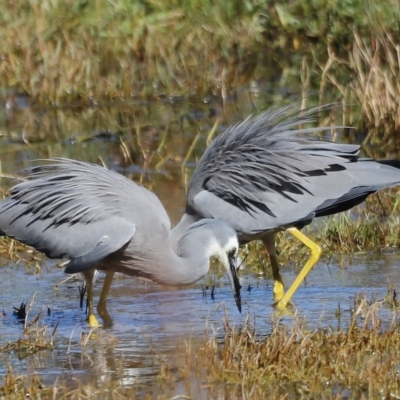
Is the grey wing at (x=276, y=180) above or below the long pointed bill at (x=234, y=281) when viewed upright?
above

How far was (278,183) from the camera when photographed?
250 inches

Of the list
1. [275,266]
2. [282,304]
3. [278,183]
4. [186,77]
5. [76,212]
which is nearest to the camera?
[76,212]

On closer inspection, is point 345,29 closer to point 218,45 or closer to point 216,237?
point 218,45

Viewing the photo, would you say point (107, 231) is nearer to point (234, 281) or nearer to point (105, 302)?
point (105, 302)

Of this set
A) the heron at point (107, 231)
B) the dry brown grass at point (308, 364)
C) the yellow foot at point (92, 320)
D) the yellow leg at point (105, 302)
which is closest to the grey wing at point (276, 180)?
the heron at point (107, 231)

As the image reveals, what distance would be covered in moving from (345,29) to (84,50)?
272 centimetres

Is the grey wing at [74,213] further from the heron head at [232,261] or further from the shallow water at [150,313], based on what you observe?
the heron head at [232,261]

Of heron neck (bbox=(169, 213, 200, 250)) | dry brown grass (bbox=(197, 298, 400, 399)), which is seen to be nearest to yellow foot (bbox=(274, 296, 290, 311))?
heron neck (bbox=(169, 213, 200, 250))

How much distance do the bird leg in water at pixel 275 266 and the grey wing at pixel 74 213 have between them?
0.86 m

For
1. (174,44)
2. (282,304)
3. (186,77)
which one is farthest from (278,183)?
(174,44)

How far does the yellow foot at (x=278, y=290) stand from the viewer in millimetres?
6430

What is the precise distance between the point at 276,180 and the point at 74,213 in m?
1.15

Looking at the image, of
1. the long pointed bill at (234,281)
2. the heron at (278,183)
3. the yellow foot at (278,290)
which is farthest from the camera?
the yellow foot at (278,290)

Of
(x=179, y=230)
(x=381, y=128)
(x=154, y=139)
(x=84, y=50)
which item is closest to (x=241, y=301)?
(x=179, y=230)
